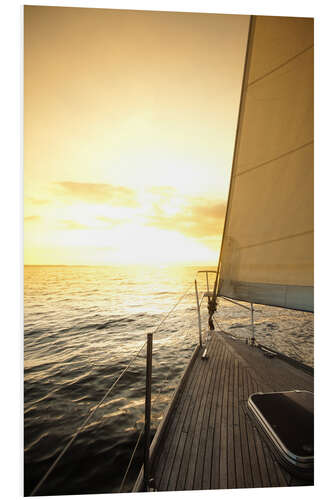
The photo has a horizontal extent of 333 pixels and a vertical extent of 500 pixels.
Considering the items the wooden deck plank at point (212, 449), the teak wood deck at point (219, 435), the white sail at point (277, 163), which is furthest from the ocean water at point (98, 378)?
the white sail at point (277, 163)

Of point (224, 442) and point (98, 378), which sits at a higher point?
point (224, 442)

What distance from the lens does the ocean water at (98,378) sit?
6.91ft

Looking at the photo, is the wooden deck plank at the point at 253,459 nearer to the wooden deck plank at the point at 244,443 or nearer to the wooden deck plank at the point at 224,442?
the wooden deck plank at the point at 244,443

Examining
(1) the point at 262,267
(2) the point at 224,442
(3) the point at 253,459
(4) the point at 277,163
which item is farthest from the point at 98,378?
(4) the point at 277,163

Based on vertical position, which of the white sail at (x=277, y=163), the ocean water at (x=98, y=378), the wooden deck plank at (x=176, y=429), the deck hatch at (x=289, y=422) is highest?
the white sail at (x=277, y=163)

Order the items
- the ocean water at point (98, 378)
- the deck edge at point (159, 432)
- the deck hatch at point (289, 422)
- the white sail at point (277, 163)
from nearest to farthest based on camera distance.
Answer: the deck hatch at point (289, 422), the deck edge at point (159, 432), the white sail at point (277, 163), the ocean water at point (98, 378)

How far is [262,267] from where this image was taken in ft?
5.78

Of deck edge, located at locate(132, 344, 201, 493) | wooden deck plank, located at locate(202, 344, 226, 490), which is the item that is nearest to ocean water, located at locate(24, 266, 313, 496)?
deck edge, located at locate(132, 344, 201, 493)

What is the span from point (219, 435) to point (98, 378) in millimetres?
2760

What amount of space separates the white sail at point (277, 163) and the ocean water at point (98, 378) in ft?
3.37

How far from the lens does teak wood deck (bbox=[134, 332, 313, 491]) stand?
4.31 ft

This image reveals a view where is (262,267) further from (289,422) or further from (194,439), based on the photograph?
(194,439)

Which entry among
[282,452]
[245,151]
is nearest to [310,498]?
[282,452]
